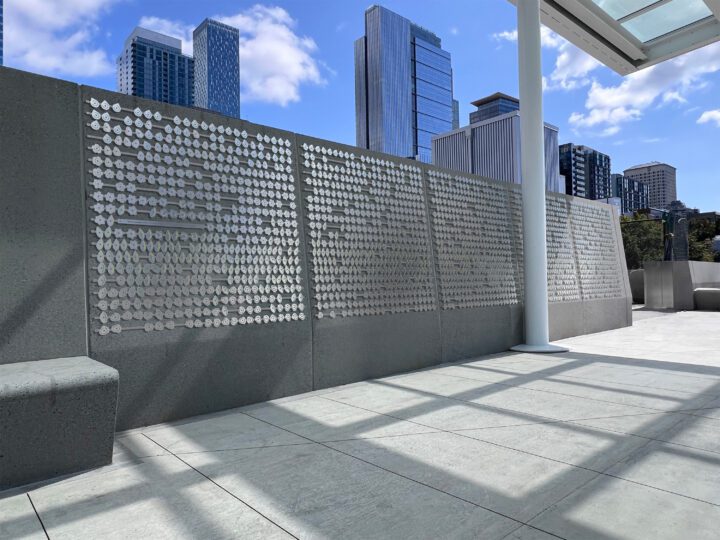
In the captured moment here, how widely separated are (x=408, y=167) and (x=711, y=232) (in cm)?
5887

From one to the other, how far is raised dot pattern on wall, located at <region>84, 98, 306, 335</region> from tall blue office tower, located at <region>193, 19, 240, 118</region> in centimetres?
13940

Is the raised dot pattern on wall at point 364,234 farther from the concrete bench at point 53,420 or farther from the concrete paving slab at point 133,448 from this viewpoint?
the concrete bench at point 53,420

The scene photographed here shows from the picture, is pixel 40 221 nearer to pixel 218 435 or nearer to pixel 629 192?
pixel 218 435

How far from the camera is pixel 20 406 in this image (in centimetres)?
273

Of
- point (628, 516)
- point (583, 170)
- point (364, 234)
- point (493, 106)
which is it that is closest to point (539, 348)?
point (364, 234)

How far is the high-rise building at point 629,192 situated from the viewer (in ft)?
365

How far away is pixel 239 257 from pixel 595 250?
904cm

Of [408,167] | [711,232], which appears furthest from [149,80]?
[408,167]

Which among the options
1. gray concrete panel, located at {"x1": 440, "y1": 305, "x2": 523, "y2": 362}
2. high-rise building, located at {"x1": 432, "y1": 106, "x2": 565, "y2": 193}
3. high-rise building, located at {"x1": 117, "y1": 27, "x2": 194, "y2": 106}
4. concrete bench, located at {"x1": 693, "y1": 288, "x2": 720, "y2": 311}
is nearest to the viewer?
gray concrete panel, located at {"x1": 440, "y1": 305, "x2": 523, "y2": 362}

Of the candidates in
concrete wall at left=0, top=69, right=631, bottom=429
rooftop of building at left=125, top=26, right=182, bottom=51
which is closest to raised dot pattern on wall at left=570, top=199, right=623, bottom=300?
concrete wall at left=0, top=69, right=631, bottom=429

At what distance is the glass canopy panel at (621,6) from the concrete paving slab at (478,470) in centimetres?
898

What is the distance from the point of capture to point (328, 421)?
408 centimetres

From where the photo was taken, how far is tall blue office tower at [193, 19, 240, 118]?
133875 millimetres

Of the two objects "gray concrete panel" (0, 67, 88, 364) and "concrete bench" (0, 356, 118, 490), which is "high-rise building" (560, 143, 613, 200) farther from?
"concrete bench" (0, 356, 118, 490)
